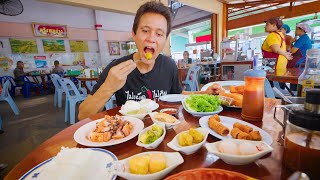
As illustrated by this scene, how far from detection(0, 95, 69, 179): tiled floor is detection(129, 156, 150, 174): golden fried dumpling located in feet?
8.71

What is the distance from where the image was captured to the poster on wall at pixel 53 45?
941 cm

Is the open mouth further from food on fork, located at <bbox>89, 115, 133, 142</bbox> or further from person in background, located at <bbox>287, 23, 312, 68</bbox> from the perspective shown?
person in background, located at <bbox>287, 23, 312, 68</bbox>

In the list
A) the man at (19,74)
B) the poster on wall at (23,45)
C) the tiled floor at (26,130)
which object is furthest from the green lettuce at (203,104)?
the poster on wall at (23,45)

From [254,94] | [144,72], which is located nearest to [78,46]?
[144,72]

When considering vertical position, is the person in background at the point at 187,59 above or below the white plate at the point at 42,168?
above

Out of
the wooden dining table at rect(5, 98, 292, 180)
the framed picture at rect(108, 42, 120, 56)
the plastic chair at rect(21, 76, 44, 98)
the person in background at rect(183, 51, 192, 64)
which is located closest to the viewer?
the wooden dining table at rect(5, 98, 292, 180)

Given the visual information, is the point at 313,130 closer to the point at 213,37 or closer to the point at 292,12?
the point at 213,37

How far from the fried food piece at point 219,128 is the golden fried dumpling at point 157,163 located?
13.4 inches

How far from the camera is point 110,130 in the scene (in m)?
0.88

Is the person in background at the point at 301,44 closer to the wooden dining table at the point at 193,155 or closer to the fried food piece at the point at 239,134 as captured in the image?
the wooden dining table at the point at 193,155

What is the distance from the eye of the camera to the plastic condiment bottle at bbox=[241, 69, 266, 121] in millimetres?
916

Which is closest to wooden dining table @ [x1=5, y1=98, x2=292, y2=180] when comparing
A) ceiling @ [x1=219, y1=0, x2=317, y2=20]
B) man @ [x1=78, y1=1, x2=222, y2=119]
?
man @ [x1=78, y1=1, x2=222, y2=119]

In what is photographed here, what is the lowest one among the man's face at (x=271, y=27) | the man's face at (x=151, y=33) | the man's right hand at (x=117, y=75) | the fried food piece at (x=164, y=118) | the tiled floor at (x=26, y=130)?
the tiled floor at (x=26, y=130)

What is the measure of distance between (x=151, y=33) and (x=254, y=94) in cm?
106
